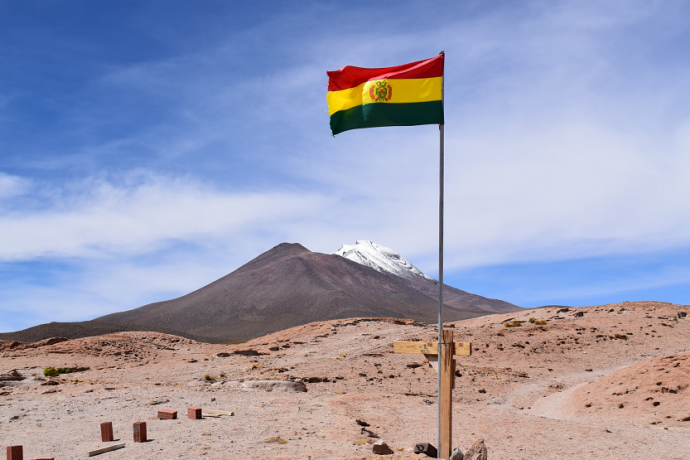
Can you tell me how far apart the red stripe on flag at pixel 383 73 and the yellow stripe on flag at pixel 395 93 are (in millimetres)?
86

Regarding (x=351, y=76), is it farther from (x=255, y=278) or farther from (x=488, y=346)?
(x=255, y=278)

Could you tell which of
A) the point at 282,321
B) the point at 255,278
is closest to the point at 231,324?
the point at 282,321

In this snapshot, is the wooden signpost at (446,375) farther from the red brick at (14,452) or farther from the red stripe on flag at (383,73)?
the red brick at (14,452)

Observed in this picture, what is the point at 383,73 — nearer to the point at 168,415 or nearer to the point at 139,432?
the point at 139,432

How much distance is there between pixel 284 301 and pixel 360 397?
113 metres

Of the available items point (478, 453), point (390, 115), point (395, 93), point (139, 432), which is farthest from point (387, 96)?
point (139, 432)

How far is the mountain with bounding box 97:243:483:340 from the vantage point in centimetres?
10825

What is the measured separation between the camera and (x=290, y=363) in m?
24.8

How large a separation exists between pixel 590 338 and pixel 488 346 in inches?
264

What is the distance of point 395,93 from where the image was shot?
31.1 feet

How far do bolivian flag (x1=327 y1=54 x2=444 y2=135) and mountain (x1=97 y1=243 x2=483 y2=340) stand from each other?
270 ft

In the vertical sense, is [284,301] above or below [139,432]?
below

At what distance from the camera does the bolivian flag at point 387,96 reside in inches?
364

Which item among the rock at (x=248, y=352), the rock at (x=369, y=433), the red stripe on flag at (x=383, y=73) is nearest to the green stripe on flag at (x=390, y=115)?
the red stripe on flag at (x=383, y=73)
